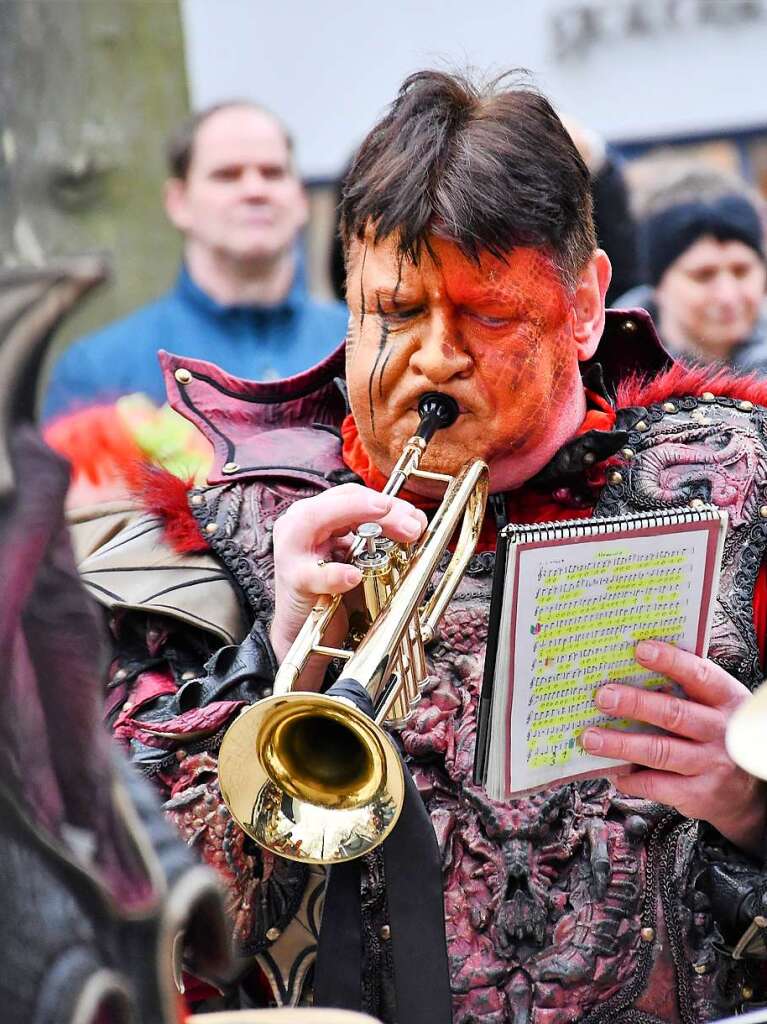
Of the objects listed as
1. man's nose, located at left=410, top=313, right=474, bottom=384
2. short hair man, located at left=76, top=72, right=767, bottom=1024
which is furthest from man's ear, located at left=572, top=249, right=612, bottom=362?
man's nose, located at left=410, top=313, right=474, bottom=384

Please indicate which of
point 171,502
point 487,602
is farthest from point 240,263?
point 487,602

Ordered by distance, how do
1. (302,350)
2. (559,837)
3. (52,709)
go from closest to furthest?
(52,709) → (559,837) → (302,350)

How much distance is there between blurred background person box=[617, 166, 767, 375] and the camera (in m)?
5.60

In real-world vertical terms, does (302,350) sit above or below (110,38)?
below

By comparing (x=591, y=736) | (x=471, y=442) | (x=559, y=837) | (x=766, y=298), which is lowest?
(x=766, y=298)

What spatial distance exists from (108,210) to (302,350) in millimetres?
1074

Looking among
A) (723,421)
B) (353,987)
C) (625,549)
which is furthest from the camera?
(723,421)

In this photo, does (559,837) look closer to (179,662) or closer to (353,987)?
(353,987)

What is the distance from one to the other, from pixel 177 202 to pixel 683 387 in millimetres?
3009

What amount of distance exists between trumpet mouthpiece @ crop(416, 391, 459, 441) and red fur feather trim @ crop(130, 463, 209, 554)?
0.47m

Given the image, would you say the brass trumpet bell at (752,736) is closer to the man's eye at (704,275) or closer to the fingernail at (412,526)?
the fingernail at (412,526)

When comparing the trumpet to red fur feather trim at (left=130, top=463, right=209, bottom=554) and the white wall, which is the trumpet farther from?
the white wall

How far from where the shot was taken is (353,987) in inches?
96.7

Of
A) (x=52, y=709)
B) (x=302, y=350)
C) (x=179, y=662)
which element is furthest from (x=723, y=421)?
A: (x=302, y=350)
